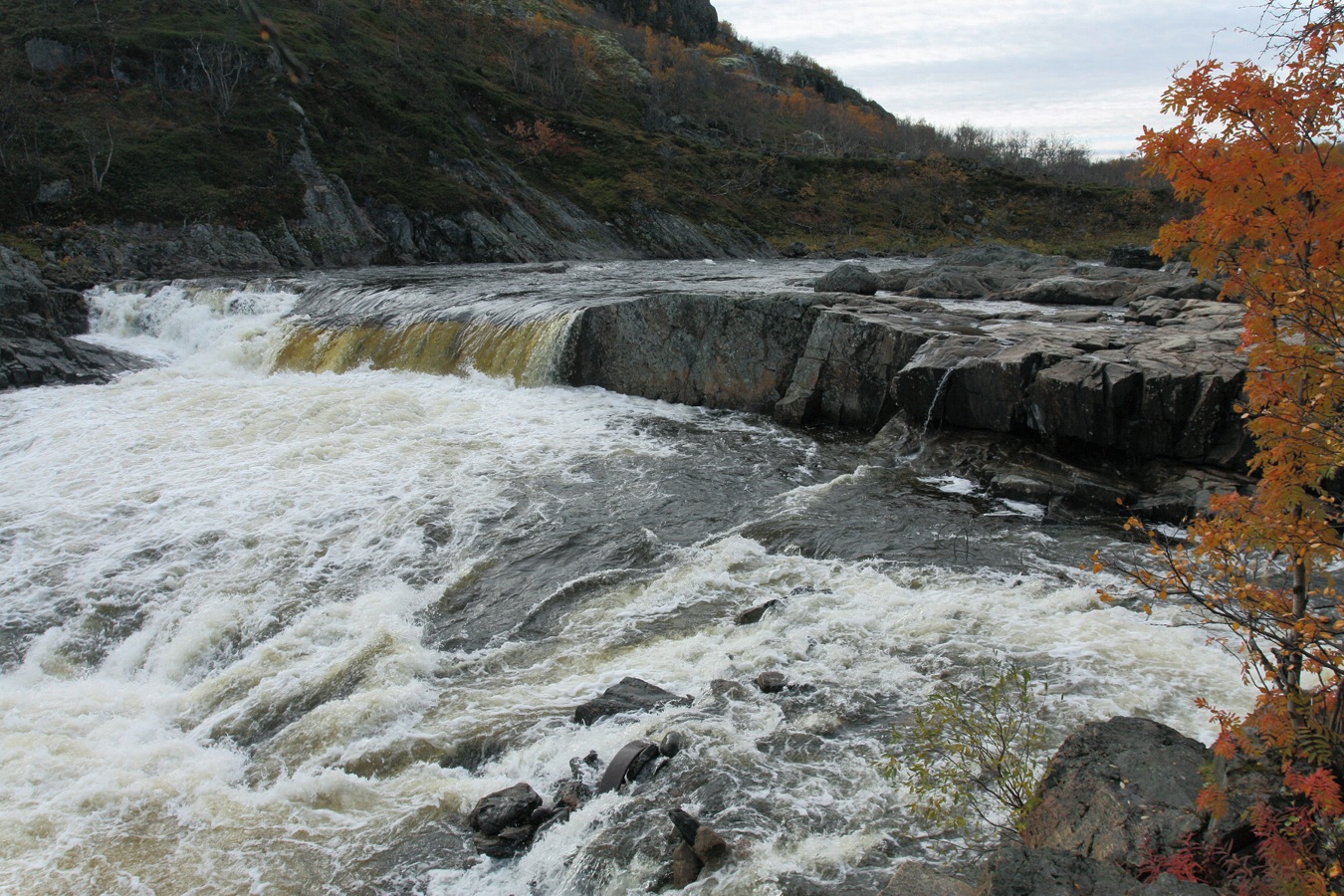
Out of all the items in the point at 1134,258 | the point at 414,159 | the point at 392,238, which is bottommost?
the point at 1134,258

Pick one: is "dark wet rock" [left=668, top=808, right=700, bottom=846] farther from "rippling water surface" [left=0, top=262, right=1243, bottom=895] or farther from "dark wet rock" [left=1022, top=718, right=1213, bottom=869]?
"dark wet rock" [left=1022, top=718, right=1213, bottom=869]

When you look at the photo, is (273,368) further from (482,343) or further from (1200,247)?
(1200,247)

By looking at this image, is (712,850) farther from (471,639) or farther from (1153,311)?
(1153,311)

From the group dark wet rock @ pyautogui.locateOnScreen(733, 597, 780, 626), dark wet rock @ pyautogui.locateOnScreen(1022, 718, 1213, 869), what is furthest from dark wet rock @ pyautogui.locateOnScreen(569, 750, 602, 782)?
dark wet rock @ pyautogui.locateOnScreen(1022, 718, 1213, 869)

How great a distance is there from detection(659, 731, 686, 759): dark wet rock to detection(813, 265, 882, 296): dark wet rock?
18.6 metres

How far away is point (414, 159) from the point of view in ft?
170

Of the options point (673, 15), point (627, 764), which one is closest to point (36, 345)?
point (627, 764)

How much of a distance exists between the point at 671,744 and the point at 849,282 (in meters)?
19.2

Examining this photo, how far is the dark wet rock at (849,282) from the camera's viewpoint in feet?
77.3

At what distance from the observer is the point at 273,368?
76.5 feet

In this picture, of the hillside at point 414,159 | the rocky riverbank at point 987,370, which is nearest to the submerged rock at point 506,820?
the hillside at point 414,159

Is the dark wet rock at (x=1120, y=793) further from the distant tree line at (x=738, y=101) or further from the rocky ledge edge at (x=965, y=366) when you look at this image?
the distant tree line at (x=738, y=101)

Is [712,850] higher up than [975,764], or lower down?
lower down

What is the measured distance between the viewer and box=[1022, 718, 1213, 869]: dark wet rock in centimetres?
437
